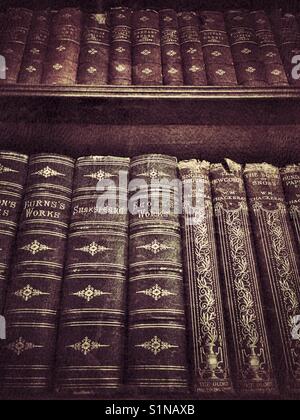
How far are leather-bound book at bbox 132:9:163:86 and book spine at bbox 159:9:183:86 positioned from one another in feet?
0.04

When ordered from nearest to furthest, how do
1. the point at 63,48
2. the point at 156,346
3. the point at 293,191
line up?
the point at 156,346 → the point at 293,191 → the point at 63,48

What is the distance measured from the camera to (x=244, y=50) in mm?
1089

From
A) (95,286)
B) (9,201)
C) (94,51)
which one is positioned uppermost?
(94,51)

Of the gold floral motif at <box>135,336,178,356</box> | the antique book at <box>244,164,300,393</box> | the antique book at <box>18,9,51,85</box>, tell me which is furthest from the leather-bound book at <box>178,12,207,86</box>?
the gold floral motif at <box>135,336,178,356</box>

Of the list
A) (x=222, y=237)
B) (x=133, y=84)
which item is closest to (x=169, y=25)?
(x=133, y=84)

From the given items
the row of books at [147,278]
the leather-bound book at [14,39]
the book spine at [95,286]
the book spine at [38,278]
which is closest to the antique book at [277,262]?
the row of books at [147,278]

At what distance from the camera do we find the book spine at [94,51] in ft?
3.30

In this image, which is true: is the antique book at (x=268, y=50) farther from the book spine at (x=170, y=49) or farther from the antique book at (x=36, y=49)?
the antique book at (x=36, y=49)

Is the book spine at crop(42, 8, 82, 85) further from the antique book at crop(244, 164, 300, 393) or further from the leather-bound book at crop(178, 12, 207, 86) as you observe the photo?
the antique book at crop(244, 164, 300, 393)

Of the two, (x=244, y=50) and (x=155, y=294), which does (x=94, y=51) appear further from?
(x=155, y=294)

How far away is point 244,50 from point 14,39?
23.6 inches

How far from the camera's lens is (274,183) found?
3.12ft

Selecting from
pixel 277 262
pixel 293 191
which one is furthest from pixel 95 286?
pixel 293 191

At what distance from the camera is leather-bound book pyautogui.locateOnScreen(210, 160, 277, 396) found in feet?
2.36
